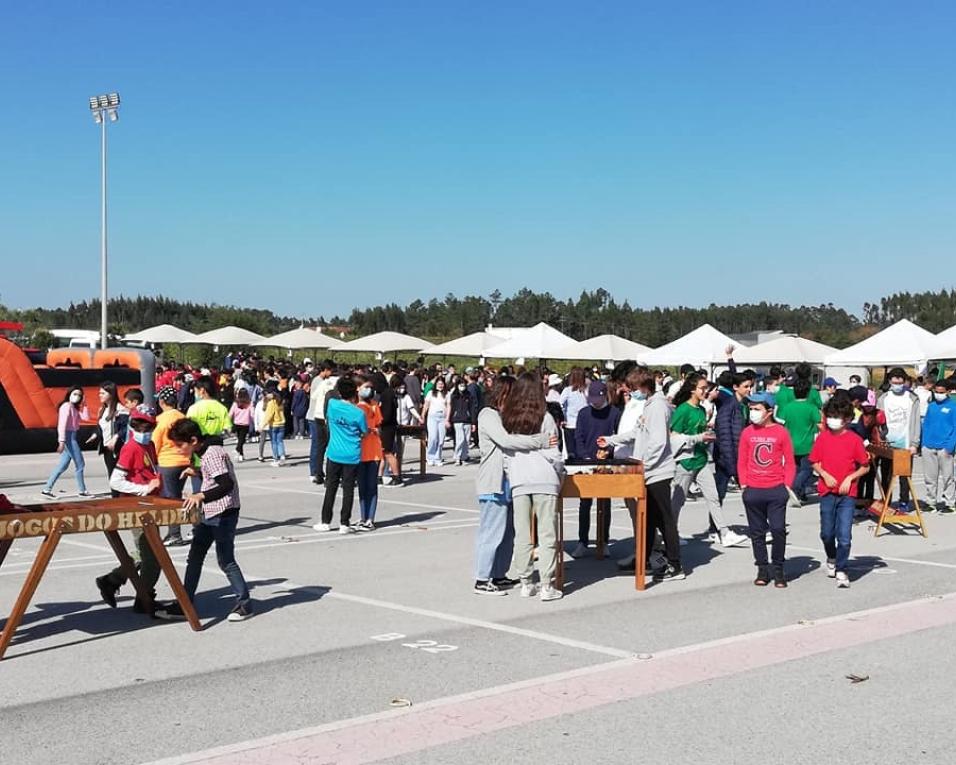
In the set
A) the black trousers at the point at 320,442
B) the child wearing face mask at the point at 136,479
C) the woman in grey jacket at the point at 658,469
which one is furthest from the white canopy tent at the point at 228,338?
the woman in grey jacket at the point at 658,469

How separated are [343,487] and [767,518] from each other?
5185 millimetres

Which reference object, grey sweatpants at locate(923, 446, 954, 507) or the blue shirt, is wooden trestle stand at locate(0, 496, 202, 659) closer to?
the blue shirt

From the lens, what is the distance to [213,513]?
8.38 metres

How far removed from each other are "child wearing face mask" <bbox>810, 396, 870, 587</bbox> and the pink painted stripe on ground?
1477 mm

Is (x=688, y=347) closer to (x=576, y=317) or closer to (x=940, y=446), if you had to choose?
(x=940, y=446)

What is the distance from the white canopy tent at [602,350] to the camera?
35.9 metres

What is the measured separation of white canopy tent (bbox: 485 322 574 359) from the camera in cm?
3719

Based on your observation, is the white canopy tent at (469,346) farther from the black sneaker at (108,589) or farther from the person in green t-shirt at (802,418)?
the black sneaker at (108,589)

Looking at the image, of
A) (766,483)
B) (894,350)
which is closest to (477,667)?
(766,483)

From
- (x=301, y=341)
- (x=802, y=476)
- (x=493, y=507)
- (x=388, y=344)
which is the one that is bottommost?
(x=802, y=476)

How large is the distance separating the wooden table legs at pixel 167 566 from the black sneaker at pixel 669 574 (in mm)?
4299

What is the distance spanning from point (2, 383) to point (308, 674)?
1840 cm

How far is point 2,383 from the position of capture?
23.2 metres

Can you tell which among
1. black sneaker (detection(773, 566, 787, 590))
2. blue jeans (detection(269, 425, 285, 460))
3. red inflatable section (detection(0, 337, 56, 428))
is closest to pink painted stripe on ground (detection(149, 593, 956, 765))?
black sneaker (detection(773, 566, 787, 590))
